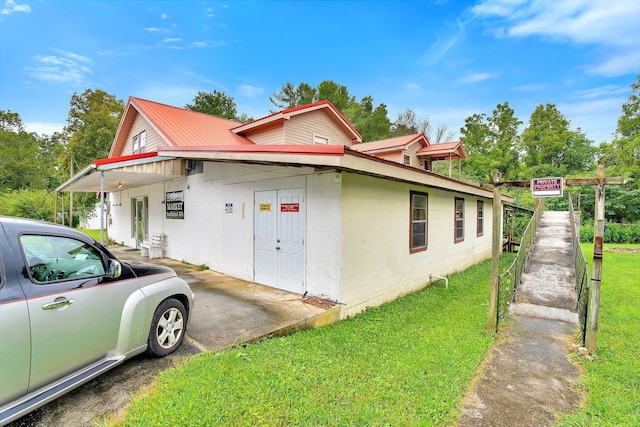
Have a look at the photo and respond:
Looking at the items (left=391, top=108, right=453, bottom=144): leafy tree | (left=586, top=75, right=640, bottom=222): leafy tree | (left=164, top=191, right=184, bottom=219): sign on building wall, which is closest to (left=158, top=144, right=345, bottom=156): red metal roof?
(left=164, top=191, right=184, bottom=219): sign on building wall

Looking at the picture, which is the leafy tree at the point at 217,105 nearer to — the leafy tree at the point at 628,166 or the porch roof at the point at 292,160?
the porch roof at the point at 292,160

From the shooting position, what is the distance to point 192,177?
8617 mm

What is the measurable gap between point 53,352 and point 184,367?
3.86 ft

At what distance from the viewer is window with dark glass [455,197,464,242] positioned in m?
9.75

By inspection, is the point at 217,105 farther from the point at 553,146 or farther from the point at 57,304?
the point at 553,146

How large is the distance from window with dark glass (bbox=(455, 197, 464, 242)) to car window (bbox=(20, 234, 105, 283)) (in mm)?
9514

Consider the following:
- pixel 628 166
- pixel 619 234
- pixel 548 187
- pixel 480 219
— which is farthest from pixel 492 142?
pixel 548 187

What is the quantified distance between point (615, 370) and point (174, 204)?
10179mm

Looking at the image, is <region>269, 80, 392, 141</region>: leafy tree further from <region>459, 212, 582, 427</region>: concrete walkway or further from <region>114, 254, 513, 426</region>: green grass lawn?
<region>114, 254, 513, 426</region>: green grass lawn

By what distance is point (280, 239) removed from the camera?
597 cm

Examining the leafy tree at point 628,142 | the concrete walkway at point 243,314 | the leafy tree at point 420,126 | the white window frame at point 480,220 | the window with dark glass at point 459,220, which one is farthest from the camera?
the leafy tree at point 420,126

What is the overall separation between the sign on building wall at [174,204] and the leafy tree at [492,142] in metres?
29.9

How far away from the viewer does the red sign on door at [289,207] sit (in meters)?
5.66

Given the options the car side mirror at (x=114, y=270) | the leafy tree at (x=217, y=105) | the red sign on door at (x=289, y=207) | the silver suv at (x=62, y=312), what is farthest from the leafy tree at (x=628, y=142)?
the leafy tree at (x=217, y=105)
